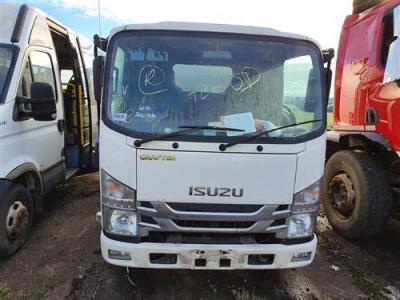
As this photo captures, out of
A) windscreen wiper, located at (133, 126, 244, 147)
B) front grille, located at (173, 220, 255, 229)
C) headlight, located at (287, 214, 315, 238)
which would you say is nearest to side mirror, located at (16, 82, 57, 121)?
windscreen wiper, located at (133, 126, 244, 147)

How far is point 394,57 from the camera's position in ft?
13.0

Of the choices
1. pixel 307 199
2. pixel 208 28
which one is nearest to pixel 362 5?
pixel 208 28

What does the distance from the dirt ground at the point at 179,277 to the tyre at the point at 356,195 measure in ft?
1.01

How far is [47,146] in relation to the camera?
4941mm

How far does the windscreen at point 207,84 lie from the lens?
3115mm

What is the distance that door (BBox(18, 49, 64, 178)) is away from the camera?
433cm

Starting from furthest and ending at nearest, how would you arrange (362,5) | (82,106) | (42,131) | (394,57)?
(82,106), (362,5), (42,131), (394,57)

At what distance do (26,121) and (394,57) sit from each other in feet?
12.8

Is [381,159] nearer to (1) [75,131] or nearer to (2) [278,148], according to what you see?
(2) [278,148]

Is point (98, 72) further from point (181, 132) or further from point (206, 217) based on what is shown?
point (206, 217)

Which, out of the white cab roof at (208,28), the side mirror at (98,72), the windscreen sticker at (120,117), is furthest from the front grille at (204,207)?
the white cab roof at (208,28)

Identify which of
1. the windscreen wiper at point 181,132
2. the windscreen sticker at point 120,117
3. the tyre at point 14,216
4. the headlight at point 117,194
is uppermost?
the windscreen sticker at point 120,117

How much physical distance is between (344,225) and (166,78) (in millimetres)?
2959

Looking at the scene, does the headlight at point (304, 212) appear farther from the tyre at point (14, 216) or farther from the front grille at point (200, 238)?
the tyre at point (14, 216)
